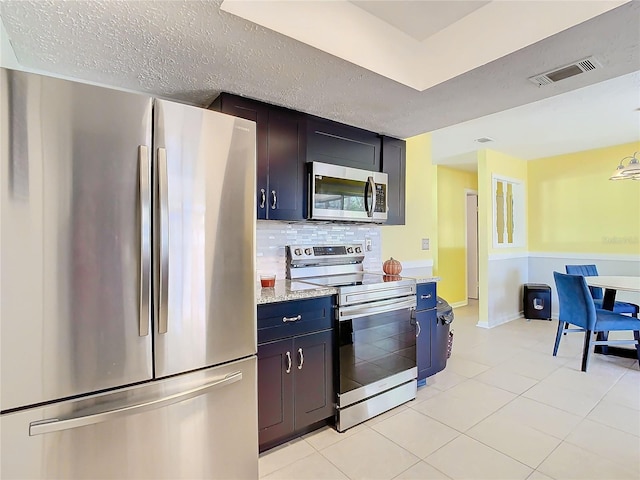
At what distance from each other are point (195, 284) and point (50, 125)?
2.50 ft

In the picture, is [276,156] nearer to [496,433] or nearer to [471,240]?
[496,433]

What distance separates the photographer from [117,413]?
1.25 meters

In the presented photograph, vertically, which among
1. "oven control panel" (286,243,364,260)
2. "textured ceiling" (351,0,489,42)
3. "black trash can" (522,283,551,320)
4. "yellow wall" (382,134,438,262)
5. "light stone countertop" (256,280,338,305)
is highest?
"textured ceiling" (351,0,489,42)

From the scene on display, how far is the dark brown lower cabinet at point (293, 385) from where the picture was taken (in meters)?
1.89

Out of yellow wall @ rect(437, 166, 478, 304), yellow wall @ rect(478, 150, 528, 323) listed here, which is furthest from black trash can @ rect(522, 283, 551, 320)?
yellow wall @ rect(437, 166, 478, 304)

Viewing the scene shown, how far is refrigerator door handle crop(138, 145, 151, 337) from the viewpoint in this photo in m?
1.29

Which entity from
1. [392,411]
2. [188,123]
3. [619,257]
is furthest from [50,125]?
[619,257]

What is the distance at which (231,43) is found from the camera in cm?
161

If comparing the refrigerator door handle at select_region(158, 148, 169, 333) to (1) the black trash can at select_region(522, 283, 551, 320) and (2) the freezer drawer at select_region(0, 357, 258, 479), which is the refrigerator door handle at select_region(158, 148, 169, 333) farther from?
(1) the black trash can at select_region(522, 283, 551, 320)

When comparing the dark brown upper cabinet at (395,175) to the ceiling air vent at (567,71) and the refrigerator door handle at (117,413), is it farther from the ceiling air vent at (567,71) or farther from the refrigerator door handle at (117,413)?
the refrigerator door handle at (117,413)

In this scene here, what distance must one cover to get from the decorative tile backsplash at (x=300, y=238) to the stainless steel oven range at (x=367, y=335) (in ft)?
0.23

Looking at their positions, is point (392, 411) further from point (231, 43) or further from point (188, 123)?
point (231, 43)

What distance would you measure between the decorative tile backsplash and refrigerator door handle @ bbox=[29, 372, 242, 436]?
3.70 feet

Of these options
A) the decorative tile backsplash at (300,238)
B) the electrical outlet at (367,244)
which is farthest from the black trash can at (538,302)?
the electrical outlet at (367,244)
